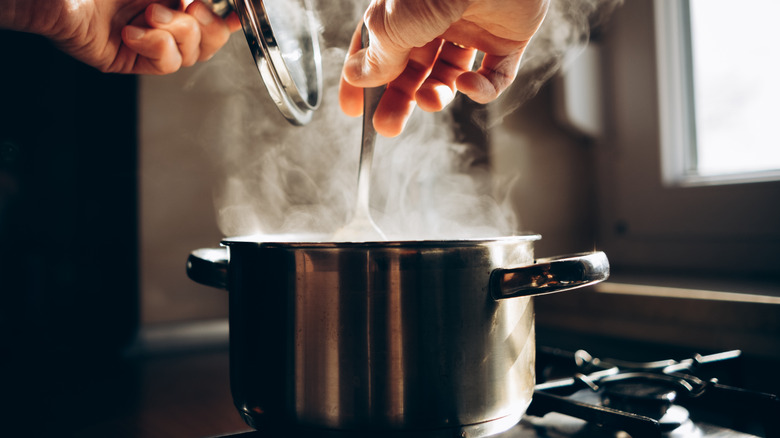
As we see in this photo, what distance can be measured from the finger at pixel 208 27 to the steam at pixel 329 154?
0.31 metres

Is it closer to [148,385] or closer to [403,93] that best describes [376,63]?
[403,93]

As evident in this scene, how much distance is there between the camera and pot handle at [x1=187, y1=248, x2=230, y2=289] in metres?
0.50

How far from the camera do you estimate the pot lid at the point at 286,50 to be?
44cm

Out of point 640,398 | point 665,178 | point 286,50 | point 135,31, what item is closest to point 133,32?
point 135,31

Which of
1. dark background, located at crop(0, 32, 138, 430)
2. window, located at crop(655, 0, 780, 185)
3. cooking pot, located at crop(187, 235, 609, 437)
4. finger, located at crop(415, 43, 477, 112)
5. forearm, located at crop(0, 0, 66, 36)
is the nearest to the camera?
cooking pot, located at crop(187, 235, 609, 437)

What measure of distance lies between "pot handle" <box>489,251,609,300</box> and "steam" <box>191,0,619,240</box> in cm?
53

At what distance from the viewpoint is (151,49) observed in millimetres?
589

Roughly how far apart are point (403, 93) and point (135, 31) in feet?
0.93

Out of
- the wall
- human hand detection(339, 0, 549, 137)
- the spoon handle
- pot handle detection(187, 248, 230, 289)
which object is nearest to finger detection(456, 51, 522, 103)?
human hand detection(339, 0, 549, 137)

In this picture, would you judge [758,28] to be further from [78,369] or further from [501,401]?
[78,369]

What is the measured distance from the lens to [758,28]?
0.90 m

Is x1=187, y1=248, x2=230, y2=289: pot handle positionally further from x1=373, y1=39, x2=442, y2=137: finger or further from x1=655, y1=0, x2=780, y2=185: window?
x1=655, y1=0, x2=780, y2=185: window

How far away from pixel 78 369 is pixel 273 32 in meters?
0.58

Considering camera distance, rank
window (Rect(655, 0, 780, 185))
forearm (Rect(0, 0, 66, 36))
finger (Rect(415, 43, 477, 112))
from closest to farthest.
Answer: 1. forearm (Rect(0, 0, 66, 36))
2. finger (Rect(415, 43, 477, 112))
3. window (Rect(655, 0, 780, 185))
